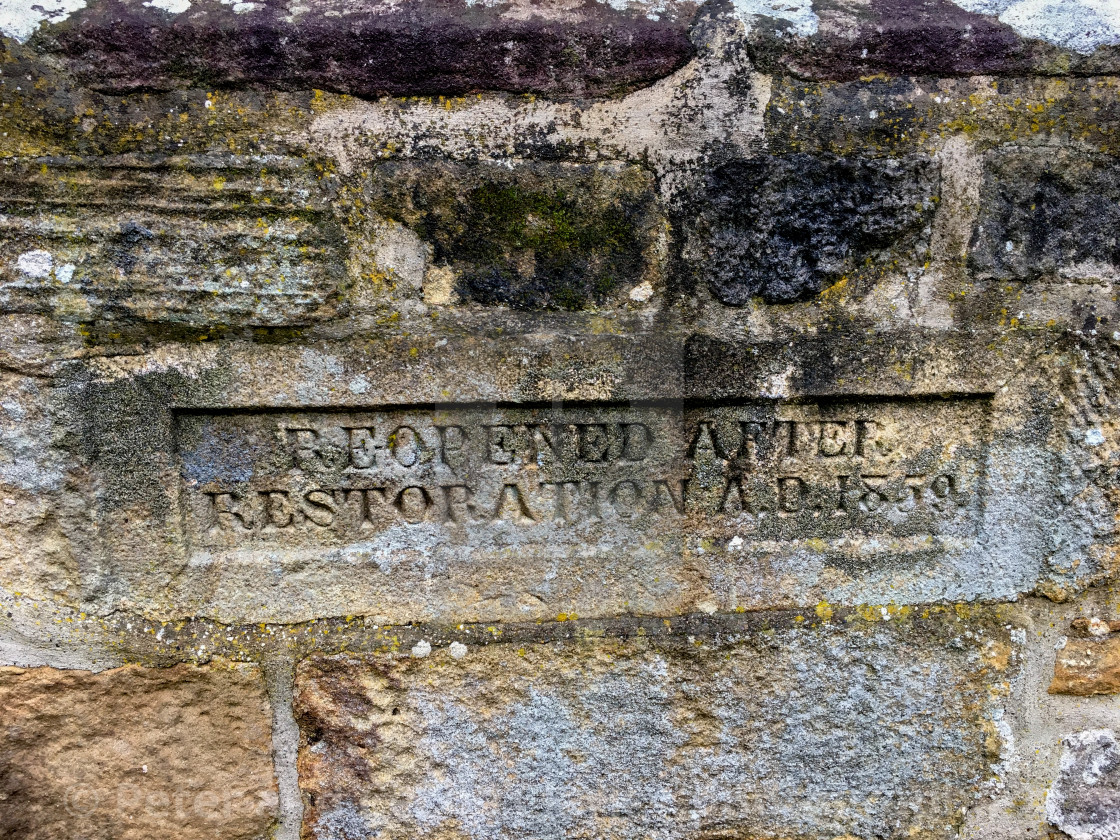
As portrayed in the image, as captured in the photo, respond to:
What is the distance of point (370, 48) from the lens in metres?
0.77

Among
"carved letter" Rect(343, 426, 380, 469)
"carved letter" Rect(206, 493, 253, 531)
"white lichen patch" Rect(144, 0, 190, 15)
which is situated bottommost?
"carved letter" Rect(206, 493, 253, 531)

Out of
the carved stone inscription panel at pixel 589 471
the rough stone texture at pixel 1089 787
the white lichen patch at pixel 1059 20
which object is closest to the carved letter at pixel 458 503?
the carved stone inscription panel at pixel 589 471

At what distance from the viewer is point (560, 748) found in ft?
3.32

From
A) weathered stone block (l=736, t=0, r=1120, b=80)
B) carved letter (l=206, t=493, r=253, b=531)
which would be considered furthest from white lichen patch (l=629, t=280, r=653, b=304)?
carved letter (l=206, t=493, r=253, b=531)

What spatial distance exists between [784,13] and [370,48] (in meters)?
0.46

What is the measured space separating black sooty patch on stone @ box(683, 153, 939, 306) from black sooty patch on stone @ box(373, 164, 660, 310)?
8cm

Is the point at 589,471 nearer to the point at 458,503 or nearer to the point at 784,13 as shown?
the point at 458,503

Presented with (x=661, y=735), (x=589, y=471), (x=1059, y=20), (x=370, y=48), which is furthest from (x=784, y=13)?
(x=661, y=735)

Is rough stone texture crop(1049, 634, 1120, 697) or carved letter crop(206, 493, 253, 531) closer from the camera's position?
carved letter crop(206, 493, 253, 531)

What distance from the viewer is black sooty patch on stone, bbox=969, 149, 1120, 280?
0.86 metres

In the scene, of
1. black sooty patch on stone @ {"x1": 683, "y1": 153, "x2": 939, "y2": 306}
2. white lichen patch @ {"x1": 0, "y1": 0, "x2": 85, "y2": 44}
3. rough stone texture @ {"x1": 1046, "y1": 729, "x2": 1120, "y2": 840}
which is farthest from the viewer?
rough stone texture @ {"x1": 1046, "y1": 729, "x2": 1120, "y2": 840}

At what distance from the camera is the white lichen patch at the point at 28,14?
29.1 inches

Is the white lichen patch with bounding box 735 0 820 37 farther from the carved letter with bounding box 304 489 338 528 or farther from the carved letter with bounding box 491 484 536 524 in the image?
the carved letter with bounding box 304 489 338 528

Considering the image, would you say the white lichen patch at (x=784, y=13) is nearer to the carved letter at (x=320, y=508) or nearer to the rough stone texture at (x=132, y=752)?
the carved letter at (x=320, y=508)
